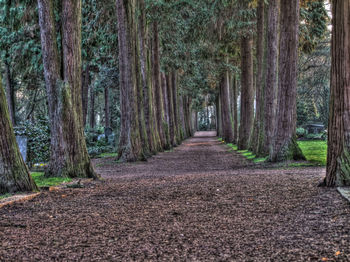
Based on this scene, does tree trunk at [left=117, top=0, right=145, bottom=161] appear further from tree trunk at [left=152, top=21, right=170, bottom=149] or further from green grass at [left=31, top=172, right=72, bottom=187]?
tree trunk at [left=152, top=21, right=170, bottom=149]

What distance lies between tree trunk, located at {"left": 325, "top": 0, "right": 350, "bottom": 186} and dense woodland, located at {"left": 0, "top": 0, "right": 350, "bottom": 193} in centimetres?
2

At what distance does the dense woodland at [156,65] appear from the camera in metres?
6.98

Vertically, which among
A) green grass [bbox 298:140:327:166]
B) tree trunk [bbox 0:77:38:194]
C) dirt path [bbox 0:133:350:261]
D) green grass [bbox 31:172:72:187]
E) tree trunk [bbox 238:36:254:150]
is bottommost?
green grass [bbox 298:140:327:166]

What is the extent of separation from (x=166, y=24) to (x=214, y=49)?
365cm

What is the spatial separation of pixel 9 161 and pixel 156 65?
16738mm

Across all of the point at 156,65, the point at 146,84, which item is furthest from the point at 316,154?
the point at 156,65

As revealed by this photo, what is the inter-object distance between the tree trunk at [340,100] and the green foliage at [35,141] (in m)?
9.79

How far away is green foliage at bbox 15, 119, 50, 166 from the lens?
1316 centimetres

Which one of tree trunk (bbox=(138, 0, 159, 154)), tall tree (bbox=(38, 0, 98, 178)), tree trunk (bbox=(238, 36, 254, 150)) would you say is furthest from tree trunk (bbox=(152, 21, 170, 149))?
tall tree (bbox=(38, 0, 98, 178))

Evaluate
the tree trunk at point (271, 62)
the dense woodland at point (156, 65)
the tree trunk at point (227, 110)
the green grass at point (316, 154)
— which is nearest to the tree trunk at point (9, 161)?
the dense woodland at point (156, 65)

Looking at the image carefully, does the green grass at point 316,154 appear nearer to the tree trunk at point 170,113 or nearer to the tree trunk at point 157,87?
the tree trunk at point 157,87

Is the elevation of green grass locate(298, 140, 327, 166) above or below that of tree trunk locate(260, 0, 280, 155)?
below

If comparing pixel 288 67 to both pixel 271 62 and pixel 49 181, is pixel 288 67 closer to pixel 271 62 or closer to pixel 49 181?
pixel 271 62

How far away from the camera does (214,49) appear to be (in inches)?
947
